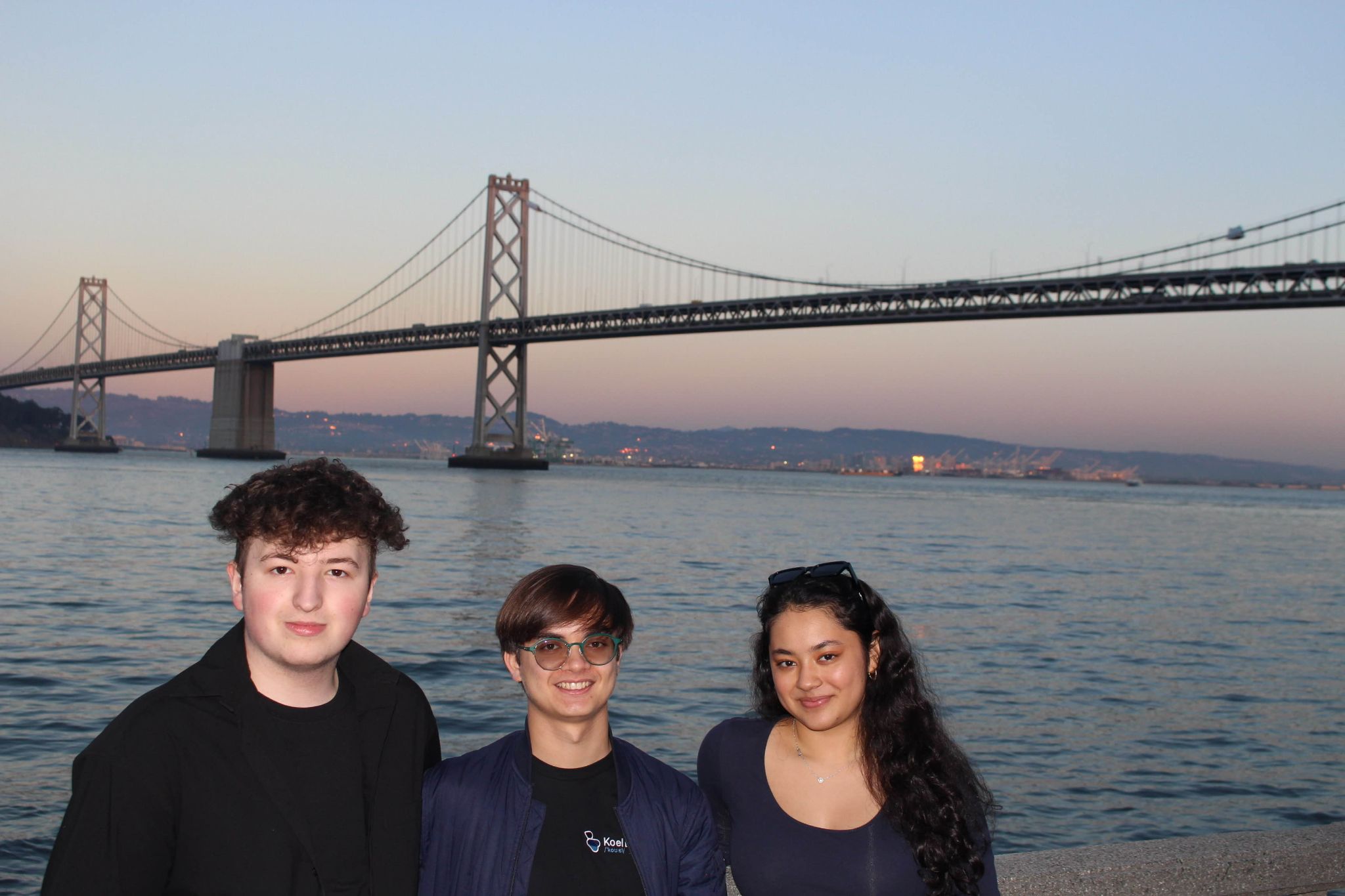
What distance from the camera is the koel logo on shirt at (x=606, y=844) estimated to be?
5.65 ft

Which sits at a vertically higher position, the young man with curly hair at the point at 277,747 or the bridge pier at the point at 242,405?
the bridge pier at the point at 242,405

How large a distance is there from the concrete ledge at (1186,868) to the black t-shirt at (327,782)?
2.66ft

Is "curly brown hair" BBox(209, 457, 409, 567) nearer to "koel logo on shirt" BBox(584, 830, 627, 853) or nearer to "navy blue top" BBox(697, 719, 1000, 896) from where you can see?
"koel logo on shirt" BBox(584, 830, 627, 853)

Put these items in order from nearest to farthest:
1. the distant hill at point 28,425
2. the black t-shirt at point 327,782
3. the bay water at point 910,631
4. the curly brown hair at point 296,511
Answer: the black t-shirt at point 327,782
the curly brown hair at point 296,511
the bay water at point 910,631
the distant hill at point 28,425

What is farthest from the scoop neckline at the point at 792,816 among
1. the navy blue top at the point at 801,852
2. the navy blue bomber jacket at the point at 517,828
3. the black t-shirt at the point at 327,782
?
the black t-shirt at the point at 327,782

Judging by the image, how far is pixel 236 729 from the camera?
5.09ft

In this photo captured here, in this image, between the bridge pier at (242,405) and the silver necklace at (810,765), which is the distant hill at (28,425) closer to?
the bridge pier at (242,405)

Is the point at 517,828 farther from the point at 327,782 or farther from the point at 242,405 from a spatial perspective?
the point at 242,405

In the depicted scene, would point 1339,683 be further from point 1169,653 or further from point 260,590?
point 260,590

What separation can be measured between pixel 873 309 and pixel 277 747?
47.8 meters

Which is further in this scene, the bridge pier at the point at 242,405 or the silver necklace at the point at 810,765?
the bridge pier at the point at 242,405

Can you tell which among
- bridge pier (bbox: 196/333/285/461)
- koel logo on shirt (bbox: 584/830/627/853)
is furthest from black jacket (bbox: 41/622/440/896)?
bridge pier (bbox: 196/333/285/461)

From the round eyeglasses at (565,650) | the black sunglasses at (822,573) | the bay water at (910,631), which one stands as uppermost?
the black sunglasses at (822,573)

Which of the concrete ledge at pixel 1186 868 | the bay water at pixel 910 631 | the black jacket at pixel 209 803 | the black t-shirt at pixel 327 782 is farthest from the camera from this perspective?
the bay water at pixel 910 631
